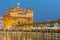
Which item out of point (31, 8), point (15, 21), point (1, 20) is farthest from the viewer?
point (1, 20)

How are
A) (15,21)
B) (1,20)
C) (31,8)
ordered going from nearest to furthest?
(15,21) < (31,8) < (1,20)

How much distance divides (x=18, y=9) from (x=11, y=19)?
24.1 ft

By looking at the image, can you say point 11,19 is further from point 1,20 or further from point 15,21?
point 1,20

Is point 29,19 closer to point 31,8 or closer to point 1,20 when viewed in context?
point 31,8

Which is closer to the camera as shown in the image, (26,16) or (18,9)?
(26,16)

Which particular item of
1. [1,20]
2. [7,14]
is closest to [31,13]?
[7,14]

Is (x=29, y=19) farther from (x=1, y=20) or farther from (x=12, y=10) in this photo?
(x=1, y=20)

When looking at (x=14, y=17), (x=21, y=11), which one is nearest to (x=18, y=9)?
(x=21, y=11)

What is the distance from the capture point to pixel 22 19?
2825 inches

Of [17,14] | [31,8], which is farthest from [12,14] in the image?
[31,8]

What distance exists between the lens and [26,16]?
2844 inches

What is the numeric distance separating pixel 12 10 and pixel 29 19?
7817 mm

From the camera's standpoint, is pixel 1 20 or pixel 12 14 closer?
pixel 12 14

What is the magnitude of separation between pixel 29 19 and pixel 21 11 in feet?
22.0
